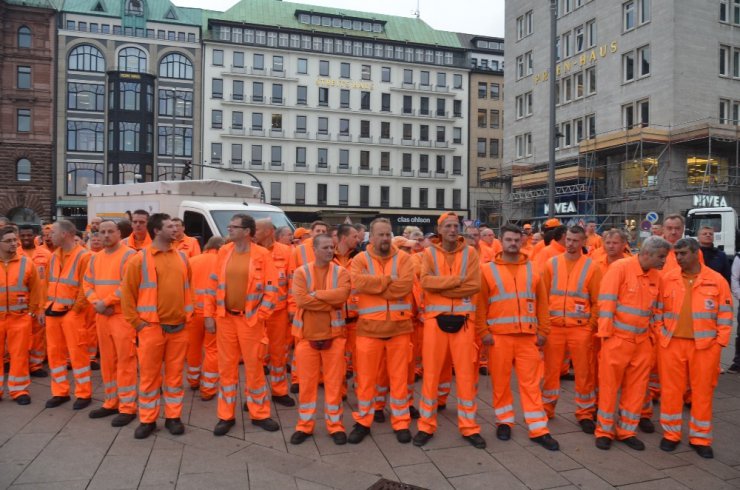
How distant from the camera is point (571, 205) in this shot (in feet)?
109

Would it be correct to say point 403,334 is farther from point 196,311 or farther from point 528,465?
point 196,311

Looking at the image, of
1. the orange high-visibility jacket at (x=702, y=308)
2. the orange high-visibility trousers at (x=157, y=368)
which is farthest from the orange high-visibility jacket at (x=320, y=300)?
the orange high-visibility jacket at (x=702, y=308)

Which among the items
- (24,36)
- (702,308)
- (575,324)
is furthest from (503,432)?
(24,36)

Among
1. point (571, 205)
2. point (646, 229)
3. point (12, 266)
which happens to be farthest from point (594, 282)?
point (571, 205)

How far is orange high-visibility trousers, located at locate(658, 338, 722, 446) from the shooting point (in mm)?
5281

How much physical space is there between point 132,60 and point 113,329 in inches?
1975

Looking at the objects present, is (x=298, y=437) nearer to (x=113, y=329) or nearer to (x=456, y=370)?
(x=456, y=370)

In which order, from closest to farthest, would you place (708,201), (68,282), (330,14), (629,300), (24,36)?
1. (629,300)
2. (68,282)
3. (708,201)
4. (24,36)
5. (330,14)

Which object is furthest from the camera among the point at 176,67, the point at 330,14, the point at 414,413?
the point at 330,14

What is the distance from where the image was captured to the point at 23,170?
46.3 meters

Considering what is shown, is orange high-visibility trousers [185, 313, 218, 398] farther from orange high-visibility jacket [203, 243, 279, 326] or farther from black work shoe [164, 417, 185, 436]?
orange high-visibility jacket [203, 243, 279, 326]

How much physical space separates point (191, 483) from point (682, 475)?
3.91 m

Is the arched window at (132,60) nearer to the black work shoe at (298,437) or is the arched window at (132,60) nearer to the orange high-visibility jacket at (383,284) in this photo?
the orange high-visibility jacket at (383,284)

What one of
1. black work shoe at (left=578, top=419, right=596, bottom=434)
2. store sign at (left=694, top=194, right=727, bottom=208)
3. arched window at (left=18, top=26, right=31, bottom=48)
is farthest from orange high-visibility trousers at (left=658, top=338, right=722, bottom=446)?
arched window at (left=18, top=26, right=31, bottom=48)
